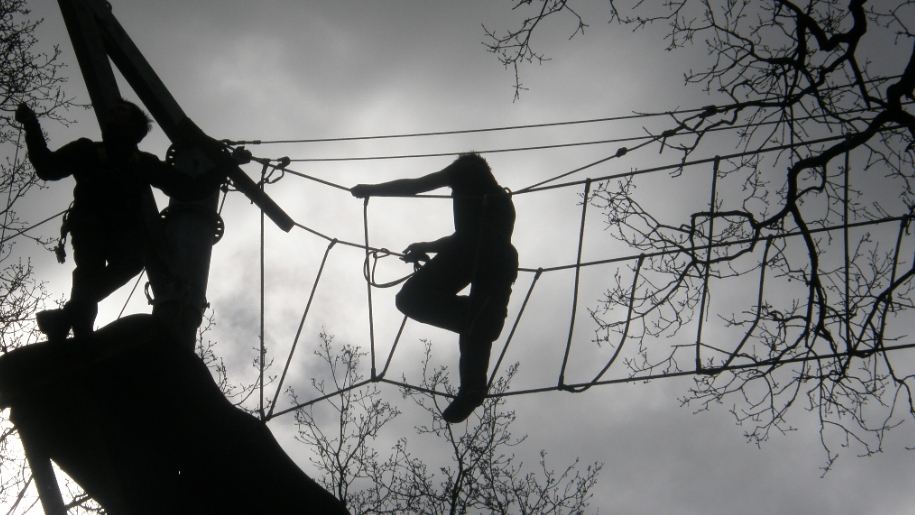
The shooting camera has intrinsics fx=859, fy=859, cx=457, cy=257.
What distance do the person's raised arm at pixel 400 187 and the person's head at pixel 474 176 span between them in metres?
0.09

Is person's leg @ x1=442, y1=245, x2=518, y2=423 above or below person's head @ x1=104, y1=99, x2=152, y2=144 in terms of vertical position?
below

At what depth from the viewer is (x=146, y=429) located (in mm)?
3629

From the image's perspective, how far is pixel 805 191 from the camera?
5.25 m

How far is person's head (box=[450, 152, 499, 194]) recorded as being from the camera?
4.66 meters

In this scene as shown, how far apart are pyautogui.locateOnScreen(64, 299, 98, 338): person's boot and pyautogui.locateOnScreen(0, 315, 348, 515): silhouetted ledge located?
0.18 metres

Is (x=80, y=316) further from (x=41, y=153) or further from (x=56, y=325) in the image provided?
(x=41, y=153)

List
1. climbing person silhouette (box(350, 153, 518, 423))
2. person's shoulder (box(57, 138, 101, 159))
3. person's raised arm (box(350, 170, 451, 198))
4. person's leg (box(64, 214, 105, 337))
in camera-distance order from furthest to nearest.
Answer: person's raised arm (box(350, 170, 451, 198)), climbing person silhouette (box(350, 153, 518, 423)), person's shoulder (box(57, 138, 101, 159)), person's leg (box(64, 214, 105, 337))

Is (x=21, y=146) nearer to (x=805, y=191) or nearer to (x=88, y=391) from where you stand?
(x=88, y=391)

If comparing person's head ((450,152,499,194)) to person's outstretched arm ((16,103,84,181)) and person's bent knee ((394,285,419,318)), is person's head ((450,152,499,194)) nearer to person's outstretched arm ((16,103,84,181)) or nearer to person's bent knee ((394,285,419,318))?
person's bent knee ((394,285,419,318))

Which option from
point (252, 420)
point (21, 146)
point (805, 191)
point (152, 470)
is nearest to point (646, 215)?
point (805, 191)

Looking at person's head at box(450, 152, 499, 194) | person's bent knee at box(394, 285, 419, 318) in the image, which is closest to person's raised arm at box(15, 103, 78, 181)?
person's bent knee at box(394, 285, 419, 318)

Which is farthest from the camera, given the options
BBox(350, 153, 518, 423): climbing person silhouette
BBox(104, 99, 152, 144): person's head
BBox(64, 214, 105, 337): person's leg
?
BBox(350, 153, 518, 423): climbing person silhouette

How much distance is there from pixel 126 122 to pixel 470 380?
206 cm

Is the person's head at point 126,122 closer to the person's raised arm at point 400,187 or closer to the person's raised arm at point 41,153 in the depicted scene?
the person's raised arm at point 41,153
